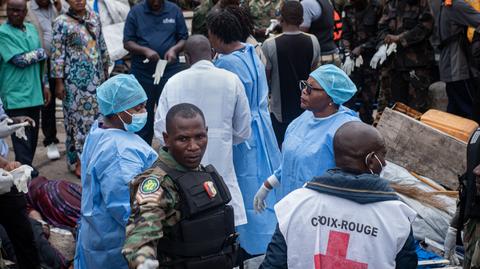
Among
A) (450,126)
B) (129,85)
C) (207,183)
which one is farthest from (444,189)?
(207,183)

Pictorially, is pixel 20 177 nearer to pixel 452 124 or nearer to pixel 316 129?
pixel 316 129

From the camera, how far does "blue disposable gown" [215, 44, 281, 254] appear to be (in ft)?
19.0

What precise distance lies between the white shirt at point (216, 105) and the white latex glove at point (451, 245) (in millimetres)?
1394

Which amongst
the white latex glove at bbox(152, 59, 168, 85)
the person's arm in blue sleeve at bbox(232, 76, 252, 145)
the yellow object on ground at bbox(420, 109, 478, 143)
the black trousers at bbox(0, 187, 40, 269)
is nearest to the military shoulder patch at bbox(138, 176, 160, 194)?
the person's arm in blue sleeve at bbox(232, 76, 252, 145)

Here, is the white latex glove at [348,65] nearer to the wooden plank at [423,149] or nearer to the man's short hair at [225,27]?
the wooden plank at [423,149]

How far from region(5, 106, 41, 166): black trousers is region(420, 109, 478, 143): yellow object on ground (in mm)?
3839

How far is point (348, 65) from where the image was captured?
9781 millimetres

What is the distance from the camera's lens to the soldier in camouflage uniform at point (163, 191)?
325cm

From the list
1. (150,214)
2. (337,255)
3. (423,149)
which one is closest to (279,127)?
(423,149)

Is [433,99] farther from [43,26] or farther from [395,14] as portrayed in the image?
[43,26]

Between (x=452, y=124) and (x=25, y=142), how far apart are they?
4091 mm

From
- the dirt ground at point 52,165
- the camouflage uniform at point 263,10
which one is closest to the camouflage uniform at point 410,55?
the camouflage uniform at point 263,10

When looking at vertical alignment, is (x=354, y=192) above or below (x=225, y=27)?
above

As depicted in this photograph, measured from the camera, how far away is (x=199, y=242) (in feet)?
11.3
